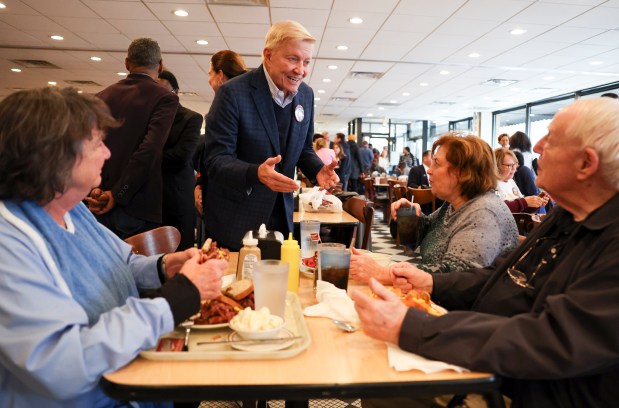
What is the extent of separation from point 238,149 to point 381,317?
1.36 metres

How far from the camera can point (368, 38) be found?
676 centimetres

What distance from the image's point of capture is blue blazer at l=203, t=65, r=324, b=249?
6.63 ft

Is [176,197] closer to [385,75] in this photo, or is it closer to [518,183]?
[518,183]

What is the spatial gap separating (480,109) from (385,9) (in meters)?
9.62

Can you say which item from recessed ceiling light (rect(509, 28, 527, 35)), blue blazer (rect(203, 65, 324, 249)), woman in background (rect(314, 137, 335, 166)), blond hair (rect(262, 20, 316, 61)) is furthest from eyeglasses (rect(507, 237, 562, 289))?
woman in background (rect(314, 137, 335, 166))

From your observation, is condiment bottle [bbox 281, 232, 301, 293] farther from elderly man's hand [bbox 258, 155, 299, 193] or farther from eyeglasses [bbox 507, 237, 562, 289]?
eyeglasses [bbox 507, 237, 562, 289]

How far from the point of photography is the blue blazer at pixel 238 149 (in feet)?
6.63

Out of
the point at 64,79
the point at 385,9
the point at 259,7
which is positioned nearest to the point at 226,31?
the point at 259,7

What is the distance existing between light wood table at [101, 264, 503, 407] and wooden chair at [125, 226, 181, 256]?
87 centimetres

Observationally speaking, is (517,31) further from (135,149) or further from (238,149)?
(135,149)

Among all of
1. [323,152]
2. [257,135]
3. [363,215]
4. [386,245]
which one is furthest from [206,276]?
[323,152]

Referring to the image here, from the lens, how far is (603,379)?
0.95 metres

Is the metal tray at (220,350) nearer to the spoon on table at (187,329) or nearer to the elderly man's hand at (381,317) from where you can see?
the spoon on table at (187,329)

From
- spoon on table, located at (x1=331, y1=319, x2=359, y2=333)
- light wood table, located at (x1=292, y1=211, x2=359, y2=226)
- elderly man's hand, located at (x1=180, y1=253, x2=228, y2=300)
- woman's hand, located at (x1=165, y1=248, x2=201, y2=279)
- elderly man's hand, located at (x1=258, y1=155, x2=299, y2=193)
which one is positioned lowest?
light wood table, located at (x1=292, y1=211, x2=359, y2=226)
